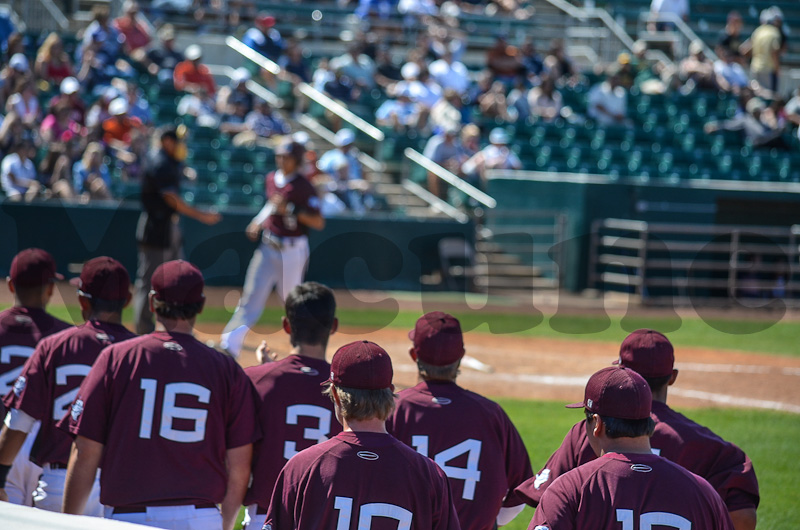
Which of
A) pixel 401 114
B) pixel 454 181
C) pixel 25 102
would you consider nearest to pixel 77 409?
pixel 25 102

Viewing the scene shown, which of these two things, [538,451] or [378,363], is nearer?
[378,363]

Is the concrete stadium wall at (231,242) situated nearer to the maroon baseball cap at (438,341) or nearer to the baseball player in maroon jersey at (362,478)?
the maroon baseball cap at (438,341)

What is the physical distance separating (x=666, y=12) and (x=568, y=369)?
15.1 meters

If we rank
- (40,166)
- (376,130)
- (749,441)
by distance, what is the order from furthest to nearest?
(376,130), (40,166), (749,441)

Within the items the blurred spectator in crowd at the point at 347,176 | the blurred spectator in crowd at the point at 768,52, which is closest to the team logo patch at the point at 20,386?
the blurred spectator in crowd at the point at 347,176

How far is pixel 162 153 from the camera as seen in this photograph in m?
10.0

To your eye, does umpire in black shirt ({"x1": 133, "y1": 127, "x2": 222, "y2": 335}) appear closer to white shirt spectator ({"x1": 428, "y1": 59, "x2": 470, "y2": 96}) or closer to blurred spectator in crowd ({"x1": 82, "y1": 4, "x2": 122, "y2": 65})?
blurred spectator in crowd ({"x1": 82, "y1": 4, "x2": 122, "y2": 65})

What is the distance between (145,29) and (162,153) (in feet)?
34.6

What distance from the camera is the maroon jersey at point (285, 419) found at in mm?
4324

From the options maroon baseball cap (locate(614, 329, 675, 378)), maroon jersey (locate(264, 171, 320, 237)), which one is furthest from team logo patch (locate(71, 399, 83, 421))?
maroon jersey (locate(264, 171, 320, 237))

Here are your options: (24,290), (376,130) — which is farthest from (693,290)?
(24,290)

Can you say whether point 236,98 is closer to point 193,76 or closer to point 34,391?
point 193,76

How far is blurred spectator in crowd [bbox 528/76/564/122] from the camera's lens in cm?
2017

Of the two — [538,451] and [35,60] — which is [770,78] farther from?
[538,451]
